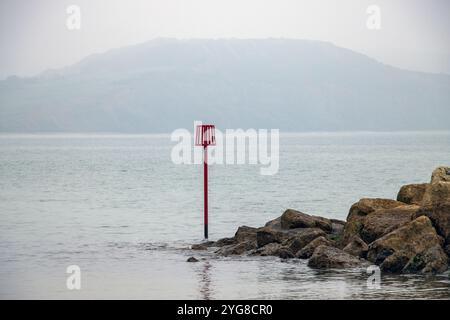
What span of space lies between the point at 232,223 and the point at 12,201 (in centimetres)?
2209

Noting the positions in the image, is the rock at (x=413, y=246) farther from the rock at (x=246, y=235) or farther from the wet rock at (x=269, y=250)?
Answer: the rock at (x=246, y=235)

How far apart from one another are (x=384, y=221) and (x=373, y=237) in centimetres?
56

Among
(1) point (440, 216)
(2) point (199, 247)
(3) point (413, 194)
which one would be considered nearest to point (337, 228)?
(3) point (413, 194)

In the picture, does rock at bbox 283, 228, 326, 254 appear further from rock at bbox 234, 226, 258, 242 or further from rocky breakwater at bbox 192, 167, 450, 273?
rock at bbox 234, 226, 258, 242

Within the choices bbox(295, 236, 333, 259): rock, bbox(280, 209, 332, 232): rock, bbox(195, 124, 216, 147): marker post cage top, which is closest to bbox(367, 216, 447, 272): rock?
bbox(295, 236, 333, 259): rock

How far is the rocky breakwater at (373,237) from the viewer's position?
24359mm

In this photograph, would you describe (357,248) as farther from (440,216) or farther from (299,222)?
(299,222)

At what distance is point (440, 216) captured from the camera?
989 inches

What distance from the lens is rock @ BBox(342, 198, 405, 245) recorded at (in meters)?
27.2

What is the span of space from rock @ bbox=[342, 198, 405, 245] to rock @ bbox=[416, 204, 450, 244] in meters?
2.45

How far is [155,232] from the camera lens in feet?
126

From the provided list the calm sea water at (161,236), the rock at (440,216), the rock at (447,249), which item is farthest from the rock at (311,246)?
the rock at (447,249)
